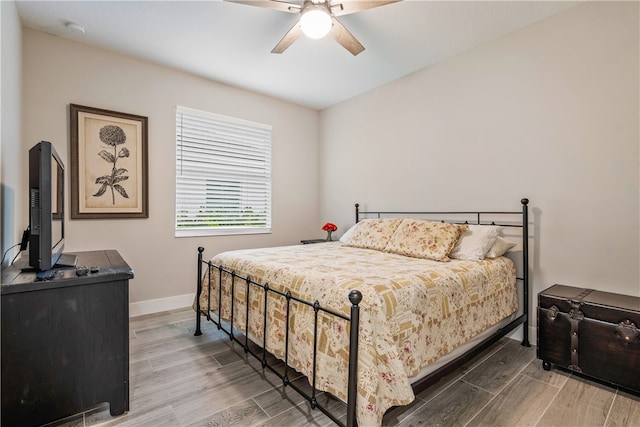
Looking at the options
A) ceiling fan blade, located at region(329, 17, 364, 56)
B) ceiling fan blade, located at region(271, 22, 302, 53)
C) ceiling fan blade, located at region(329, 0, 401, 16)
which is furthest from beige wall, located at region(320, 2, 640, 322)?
ceiling fan blade, located at region(271, 22, 302, 53)

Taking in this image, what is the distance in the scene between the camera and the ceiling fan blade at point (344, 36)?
7.09ft

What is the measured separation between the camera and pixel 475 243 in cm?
241

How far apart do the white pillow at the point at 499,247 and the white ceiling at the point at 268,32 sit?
178 centimetres

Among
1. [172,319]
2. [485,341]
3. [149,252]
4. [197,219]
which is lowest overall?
[172,319]

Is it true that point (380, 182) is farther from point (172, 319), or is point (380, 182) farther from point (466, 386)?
point (172, 319)

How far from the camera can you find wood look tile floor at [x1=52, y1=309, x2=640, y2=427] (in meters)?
1.58

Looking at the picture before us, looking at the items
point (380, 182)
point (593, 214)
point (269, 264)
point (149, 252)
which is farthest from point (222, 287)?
point (593, 214)

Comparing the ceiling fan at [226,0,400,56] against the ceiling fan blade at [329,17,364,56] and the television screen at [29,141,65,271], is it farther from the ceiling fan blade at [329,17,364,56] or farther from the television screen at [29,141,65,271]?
the television screen at [29,141,65,271]

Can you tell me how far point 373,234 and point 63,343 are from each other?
7.87ft

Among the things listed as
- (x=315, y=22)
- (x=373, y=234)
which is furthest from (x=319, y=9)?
(x=373, y=234)

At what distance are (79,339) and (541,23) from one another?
3813mm

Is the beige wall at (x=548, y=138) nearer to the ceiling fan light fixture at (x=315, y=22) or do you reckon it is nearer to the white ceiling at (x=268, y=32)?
the white ceiling at (x=268, y=32)

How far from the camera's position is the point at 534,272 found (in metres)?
2.54

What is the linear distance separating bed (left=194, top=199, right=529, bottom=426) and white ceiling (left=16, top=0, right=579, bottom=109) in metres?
1.51
